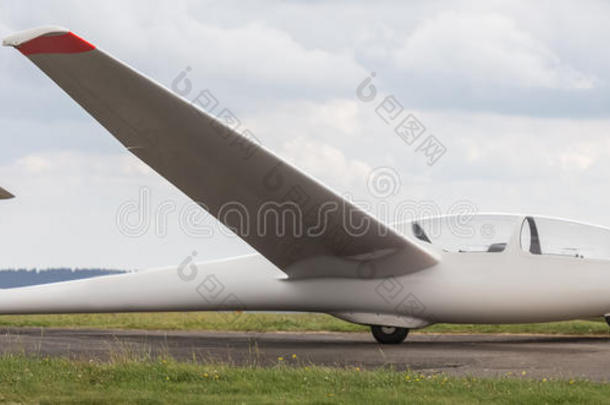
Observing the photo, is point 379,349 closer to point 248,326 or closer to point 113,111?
point 113,111

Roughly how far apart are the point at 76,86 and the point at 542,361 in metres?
6.42

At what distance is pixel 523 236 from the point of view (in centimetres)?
1216

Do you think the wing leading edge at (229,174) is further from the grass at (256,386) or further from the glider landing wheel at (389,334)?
the grass at (256,386)

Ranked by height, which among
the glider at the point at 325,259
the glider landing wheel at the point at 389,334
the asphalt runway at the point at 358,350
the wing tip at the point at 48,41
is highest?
the wing tip at the point at 48,41

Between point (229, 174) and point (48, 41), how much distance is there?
303 centimetres

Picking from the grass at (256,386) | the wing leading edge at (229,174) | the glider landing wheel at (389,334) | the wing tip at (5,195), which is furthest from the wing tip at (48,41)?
the glider landing wheel at (389,334)

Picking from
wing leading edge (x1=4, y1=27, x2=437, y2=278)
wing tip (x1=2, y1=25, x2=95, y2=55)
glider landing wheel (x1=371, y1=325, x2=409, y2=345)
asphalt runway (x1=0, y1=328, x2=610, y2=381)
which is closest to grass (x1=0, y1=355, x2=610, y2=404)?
asphalt runway (x1=0, y1=328, x2=610, y2=381)

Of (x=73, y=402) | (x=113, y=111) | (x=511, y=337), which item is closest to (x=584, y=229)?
(x=511, y=337)

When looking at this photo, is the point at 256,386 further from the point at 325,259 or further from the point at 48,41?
the point at 325,259

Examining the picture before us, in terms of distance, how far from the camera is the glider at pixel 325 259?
34.1 ft

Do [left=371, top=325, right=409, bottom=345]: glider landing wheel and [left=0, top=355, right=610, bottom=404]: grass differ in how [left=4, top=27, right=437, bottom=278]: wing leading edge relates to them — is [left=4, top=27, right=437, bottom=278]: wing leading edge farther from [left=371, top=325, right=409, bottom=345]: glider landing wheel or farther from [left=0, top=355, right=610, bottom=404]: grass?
[left=0, top=355, right=610, bottom=404]: grass

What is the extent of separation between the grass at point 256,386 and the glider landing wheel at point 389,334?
15.3ft

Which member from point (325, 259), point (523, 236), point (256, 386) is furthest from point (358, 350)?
point (256, 386)

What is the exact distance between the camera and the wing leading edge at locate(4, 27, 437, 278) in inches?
358
